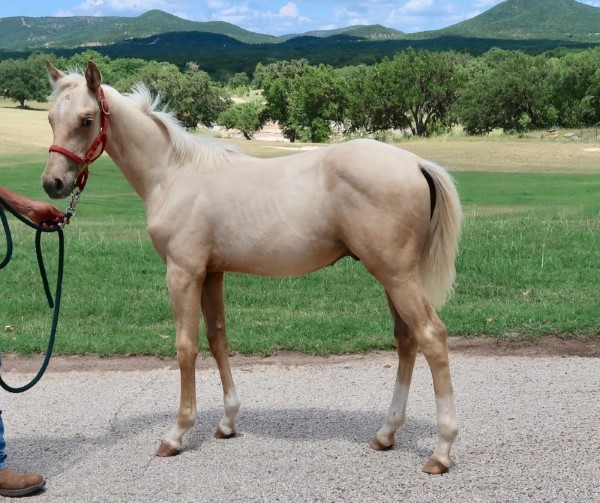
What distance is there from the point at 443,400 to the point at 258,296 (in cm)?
478

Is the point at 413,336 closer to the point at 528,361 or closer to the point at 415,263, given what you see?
the point at 415,263

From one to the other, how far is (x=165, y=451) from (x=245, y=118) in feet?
310

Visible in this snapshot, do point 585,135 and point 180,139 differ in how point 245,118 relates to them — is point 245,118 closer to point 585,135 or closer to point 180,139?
point 585,135

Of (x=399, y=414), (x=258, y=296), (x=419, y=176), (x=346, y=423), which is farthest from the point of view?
(x=258, y=296)

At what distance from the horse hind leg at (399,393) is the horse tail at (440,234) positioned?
28cm

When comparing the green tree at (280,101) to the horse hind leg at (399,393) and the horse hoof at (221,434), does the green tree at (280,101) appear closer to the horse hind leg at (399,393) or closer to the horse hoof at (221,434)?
the horse hoof at (221,434)

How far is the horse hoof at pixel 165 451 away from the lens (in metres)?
5.02

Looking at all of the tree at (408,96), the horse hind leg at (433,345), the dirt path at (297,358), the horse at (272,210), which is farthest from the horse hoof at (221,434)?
the tree at (408,96)

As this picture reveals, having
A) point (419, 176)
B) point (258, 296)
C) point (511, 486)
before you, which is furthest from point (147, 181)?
point (258, 296)

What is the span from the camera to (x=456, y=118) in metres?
79.2

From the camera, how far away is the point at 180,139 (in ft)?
17.0

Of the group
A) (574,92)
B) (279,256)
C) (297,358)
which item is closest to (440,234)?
(279,256)

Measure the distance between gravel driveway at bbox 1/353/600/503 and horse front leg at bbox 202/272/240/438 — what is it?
125mm

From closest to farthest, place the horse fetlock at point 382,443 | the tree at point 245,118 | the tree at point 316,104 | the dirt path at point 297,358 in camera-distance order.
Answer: the horse fetlock at point 382,443 < the dirt path at point 297,358 < the tree at point 316,104 < the tree at point 245,118
